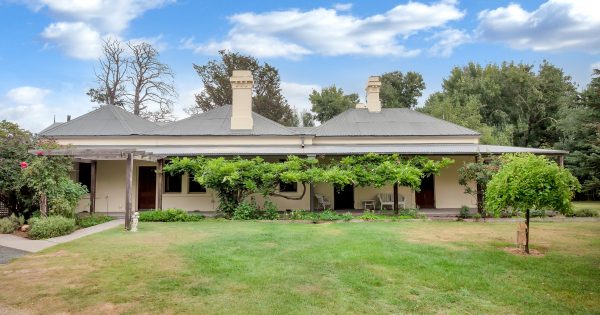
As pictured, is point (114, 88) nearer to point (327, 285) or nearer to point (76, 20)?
point (76, 20)

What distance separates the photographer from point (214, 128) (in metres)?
18.2

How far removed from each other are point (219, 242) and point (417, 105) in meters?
37.0

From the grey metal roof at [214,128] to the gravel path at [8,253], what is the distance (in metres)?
10.1

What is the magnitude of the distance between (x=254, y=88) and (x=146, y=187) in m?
22.2

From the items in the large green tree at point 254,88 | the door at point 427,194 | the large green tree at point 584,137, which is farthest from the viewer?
the large green tree at point 254,88

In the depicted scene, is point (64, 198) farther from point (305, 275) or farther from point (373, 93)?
point (373, 93)

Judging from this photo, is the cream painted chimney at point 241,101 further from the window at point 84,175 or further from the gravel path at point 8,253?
the gravel path at point 8,253

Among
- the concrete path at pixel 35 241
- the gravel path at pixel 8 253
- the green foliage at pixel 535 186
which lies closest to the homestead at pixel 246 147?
the concrete path at pixel 35 241

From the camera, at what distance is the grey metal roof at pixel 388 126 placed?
18.8 m

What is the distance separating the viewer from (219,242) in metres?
8.78

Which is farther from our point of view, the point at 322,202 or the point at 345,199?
the point at 345,199

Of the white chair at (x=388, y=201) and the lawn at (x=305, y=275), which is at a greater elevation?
the white chair at (x=388, y=201)

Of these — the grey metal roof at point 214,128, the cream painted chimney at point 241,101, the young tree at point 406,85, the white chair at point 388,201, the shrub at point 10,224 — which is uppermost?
the young tree at point 406,85

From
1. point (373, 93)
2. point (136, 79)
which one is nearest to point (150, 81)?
point (136, 79)
